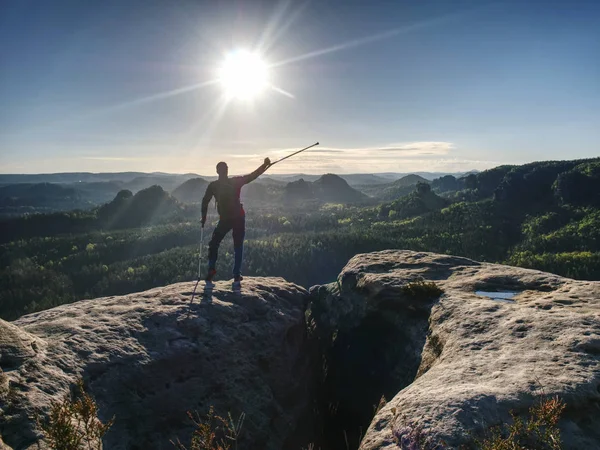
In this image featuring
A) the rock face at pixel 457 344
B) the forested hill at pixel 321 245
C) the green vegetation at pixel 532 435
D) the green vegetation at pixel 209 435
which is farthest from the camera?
the forested hill at pixel 321 245

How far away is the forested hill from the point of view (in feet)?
346

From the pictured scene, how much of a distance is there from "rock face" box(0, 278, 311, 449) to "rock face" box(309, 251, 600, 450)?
A: 8.90 feet

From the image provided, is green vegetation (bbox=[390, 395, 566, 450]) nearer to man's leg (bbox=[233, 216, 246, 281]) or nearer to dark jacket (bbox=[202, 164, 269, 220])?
man's leg (bbox=[233, 216, 246, 281])

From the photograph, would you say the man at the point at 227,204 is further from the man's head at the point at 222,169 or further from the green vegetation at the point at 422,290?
the green vegetation at the point at 422,290

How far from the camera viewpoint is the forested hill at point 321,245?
10550cm

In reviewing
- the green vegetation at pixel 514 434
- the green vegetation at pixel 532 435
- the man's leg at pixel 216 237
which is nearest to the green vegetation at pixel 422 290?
the green vegetation at pixel 514 434

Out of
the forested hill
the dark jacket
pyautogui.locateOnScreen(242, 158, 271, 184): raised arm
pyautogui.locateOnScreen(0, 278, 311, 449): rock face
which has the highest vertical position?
pyautogui.locateOnScreen(242, 158, 271, 184): raised arm

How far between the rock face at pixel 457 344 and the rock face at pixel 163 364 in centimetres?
271

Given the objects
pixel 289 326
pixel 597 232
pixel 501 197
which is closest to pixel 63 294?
pixel 289 326

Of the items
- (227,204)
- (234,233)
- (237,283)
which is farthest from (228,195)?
(237,283)

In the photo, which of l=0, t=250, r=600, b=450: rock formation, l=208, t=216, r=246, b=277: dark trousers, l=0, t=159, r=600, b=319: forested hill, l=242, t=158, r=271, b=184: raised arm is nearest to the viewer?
l=0, t=250, r=600, b=450: rock formation

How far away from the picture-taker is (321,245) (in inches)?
5059

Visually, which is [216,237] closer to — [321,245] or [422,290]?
[422,290]

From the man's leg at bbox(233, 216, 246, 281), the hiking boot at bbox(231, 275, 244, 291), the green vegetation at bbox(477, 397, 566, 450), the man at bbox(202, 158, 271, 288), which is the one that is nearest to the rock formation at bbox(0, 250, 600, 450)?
the hiking boot at bbox(231, 275, 244, 291)
